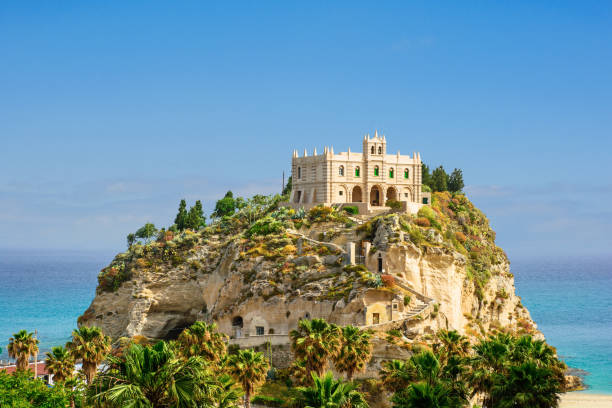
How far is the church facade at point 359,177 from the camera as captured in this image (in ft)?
335

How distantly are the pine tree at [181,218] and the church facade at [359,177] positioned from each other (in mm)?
28002

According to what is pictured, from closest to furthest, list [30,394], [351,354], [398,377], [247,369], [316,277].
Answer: [30,394] → [398,377] → [247,369] → [351,354] → [316,277]

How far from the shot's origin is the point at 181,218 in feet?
413

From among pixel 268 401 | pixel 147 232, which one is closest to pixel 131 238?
pixel 147 232

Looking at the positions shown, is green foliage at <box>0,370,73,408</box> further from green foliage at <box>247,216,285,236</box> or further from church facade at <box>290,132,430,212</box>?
church facade at <box>290,132,430,212</box>

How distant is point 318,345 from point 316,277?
32548 mm

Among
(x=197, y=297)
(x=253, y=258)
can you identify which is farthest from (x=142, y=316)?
(x=253, y=258)

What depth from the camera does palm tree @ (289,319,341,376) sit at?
52844 mm

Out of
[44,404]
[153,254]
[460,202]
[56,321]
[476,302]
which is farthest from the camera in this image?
[56,321]

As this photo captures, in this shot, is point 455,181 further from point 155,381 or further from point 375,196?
point 155,381

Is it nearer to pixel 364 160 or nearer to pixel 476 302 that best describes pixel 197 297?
pixel 364 160

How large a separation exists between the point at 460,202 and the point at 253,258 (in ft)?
138

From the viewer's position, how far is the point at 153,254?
104188mm

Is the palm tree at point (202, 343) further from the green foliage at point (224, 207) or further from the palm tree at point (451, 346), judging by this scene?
the green foliage at point (224, 207)
